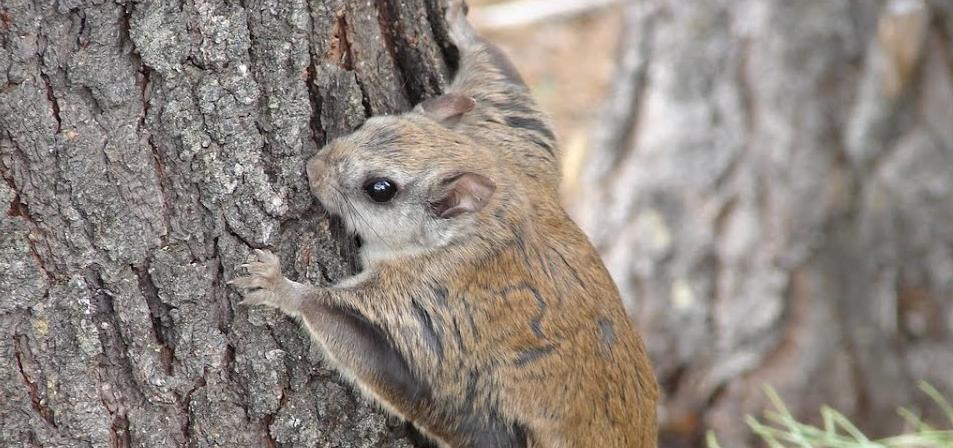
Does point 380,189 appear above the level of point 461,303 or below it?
above

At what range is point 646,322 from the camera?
25.0 ft

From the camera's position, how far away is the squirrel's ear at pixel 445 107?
172 inches

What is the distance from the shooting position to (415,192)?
4.23 meters

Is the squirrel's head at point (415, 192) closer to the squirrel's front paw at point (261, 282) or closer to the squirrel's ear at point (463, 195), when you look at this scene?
the squirrel's ear at point (463, 195)

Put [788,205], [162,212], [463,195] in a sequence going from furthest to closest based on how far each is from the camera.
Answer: [788,205]
[463,195]
[162,212]

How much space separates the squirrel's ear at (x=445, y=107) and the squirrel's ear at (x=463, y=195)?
319 millimetres

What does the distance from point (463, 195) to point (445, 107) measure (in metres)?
0.41

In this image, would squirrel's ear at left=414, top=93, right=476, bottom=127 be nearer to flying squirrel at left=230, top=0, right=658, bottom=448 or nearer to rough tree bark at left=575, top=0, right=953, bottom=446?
flying squirrel at left=230, top=0, right=658, bottom=448

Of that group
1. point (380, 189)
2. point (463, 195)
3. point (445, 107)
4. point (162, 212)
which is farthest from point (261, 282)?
point (445, 107)

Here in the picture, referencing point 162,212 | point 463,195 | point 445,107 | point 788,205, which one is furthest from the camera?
point 788,205

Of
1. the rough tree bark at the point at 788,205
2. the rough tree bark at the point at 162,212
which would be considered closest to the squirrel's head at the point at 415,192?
the rough tree bark at the point at 162,212

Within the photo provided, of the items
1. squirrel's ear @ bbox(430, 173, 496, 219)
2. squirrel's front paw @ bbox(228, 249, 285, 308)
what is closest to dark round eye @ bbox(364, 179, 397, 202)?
squirrel's ear @ bbox(430, 173, 496, 219)

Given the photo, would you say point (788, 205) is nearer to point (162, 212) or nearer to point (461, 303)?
point (461, 303)

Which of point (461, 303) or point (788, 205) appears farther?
point (788, 205)
